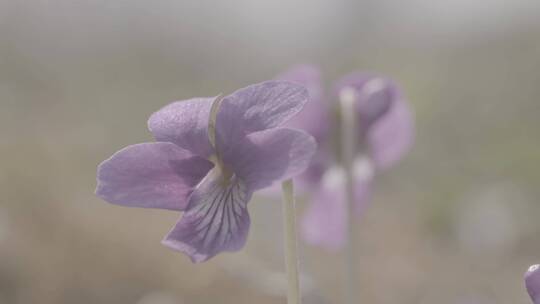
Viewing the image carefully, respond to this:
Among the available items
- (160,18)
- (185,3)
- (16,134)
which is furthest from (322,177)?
(185,3)

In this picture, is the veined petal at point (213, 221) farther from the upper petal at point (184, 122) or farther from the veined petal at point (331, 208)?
the veined petal at point (331, 208)

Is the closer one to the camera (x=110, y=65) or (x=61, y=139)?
(x=61, y=139)

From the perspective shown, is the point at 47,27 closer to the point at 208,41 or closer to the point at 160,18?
the point at 160,18

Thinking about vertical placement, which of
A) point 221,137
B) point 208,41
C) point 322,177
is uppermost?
point 221,137

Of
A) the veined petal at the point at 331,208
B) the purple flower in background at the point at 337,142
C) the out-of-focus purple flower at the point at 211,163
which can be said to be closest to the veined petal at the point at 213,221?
the out-of-focus purple flower at the point at 211,163

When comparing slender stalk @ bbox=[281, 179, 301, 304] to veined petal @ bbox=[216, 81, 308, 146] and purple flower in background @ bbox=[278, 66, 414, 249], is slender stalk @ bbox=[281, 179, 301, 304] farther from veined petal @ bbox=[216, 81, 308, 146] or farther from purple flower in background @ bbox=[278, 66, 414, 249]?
purple flower in background @ bbox=[278, 66, 414, 249]

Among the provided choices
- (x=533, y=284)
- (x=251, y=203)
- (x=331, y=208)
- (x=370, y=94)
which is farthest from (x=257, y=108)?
(x=251, y=203)
